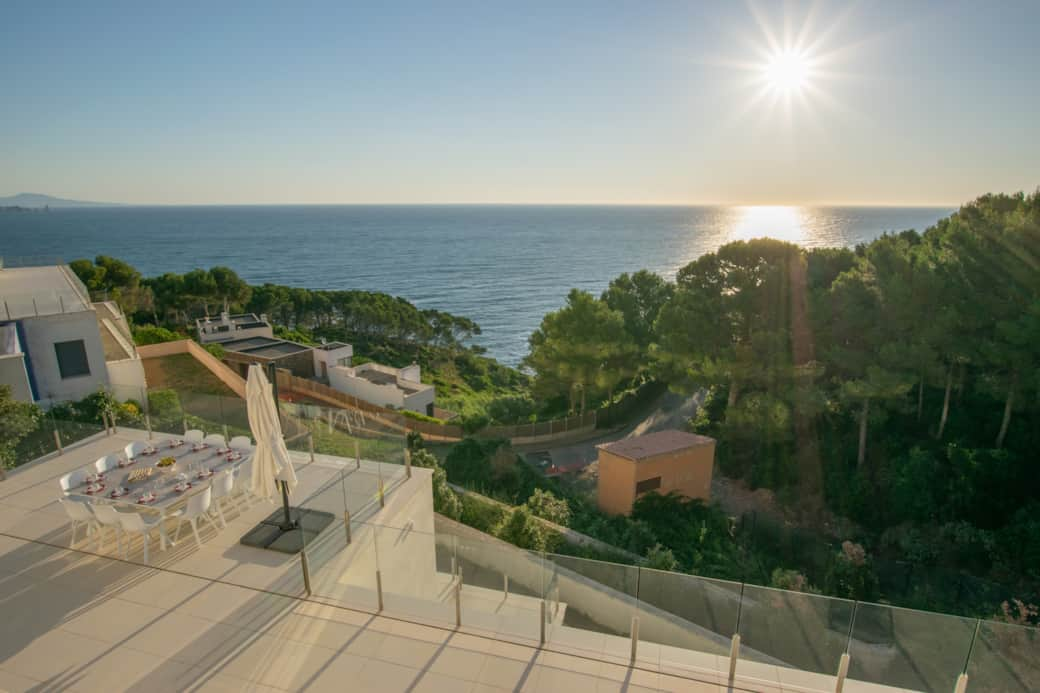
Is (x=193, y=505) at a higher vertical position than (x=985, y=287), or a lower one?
lower

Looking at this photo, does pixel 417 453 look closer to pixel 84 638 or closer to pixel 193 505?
pixel 193 505

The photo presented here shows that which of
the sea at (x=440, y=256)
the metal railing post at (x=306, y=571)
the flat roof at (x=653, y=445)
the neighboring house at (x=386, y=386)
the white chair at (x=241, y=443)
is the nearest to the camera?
the metal railing post at (x=306, y=571)

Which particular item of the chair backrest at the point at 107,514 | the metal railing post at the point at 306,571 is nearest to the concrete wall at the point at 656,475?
the metal railing post at the point at 306,571

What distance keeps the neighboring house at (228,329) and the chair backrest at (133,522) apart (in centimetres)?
3045

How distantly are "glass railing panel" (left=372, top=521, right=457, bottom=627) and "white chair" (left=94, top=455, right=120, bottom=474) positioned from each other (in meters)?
5.02

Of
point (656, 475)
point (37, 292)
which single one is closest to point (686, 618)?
point (656, 475)

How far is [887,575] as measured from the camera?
13.0 metres

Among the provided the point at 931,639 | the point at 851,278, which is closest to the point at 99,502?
the point at 931,639

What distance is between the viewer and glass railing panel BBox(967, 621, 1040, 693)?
17.0ft

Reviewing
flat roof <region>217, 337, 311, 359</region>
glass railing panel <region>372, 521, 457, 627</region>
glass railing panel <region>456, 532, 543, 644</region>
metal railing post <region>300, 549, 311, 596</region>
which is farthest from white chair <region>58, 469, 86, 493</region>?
flat roof <region>217, 337, 311, 359</region>

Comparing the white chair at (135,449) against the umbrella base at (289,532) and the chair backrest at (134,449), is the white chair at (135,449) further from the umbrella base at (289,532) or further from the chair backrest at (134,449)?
the umbrella base at (289,532)

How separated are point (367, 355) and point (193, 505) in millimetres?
41566

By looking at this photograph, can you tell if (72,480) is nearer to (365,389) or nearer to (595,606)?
(595,606)

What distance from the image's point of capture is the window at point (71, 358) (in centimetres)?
1661
